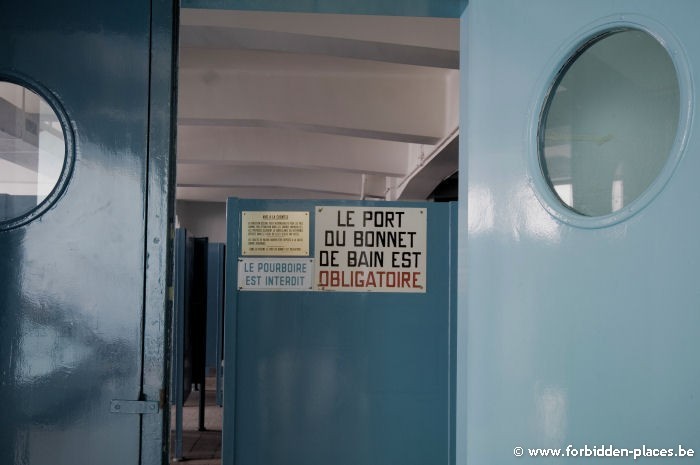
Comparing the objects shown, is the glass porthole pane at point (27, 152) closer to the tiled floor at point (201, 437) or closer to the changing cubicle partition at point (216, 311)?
the tiled floor at point (201, 437)

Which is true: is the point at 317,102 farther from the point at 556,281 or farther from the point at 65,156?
the point at 556,281

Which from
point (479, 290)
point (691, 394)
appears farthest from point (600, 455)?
point (479, 290)

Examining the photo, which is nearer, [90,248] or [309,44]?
[90,248]

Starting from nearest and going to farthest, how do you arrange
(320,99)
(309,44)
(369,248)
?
(369,248), (309,44), (320,99)

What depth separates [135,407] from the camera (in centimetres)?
199

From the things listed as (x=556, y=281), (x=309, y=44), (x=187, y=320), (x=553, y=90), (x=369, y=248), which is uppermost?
(x=309, y=44)

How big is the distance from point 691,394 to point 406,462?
10.8ft

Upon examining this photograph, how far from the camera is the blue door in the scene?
200cm

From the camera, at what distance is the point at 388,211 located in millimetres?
4570

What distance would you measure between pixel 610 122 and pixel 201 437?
715 cm

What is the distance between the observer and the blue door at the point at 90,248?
6.56 feet

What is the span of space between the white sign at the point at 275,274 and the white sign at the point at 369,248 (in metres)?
0.07

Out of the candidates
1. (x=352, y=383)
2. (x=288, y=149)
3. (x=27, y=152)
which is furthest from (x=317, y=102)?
(x=27, y=152)

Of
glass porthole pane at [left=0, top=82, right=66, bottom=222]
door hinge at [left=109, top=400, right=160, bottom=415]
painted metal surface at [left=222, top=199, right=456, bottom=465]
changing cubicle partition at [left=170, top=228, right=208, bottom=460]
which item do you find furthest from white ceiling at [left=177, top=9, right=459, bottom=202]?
door hinge at [left=109, top=400, right=160, bottom=415]
